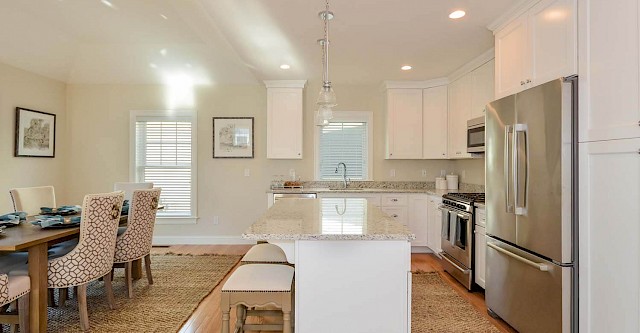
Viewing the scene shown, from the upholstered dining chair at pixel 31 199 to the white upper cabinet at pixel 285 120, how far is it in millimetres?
2633

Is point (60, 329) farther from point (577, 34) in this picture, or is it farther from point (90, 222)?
point (577, 34)

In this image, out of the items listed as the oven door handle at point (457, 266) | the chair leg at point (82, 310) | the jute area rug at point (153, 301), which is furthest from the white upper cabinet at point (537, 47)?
the chair leg at point (82, 310)

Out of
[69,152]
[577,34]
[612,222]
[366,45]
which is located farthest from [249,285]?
[69,152]

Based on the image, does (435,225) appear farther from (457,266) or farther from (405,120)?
(405,120)

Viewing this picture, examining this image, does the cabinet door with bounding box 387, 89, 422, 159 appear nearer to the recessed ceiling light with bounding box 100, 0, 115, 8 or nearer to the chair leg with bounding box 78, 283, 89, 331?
the recessed ceiling light with bounding box 100, 0, 115, 8

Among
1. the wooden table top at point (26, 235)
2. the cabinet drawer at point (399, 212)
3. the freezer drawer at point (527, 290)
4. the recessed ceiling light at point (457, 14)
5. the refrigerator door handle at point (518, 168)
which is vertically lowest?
the freezer drawer at point (527, 290)

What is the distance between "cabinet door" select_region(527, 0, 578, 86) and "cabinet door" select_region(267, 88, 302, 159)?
3143 millimetres

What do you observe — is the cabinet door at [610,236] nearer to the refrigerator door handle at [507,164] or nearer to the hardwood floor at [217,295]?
the refrigerator door handle at [507,164]

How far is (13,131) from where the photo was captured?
439 centimetres

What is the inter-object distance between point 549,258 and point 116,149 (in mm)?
5597

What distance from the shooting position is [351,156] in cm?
545

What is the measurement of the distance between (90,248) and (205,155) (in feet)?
9.53

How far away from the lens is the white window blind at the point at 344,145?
5441 mm

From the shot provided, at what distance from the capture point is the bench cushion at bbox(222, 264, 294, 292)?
1892 mm
